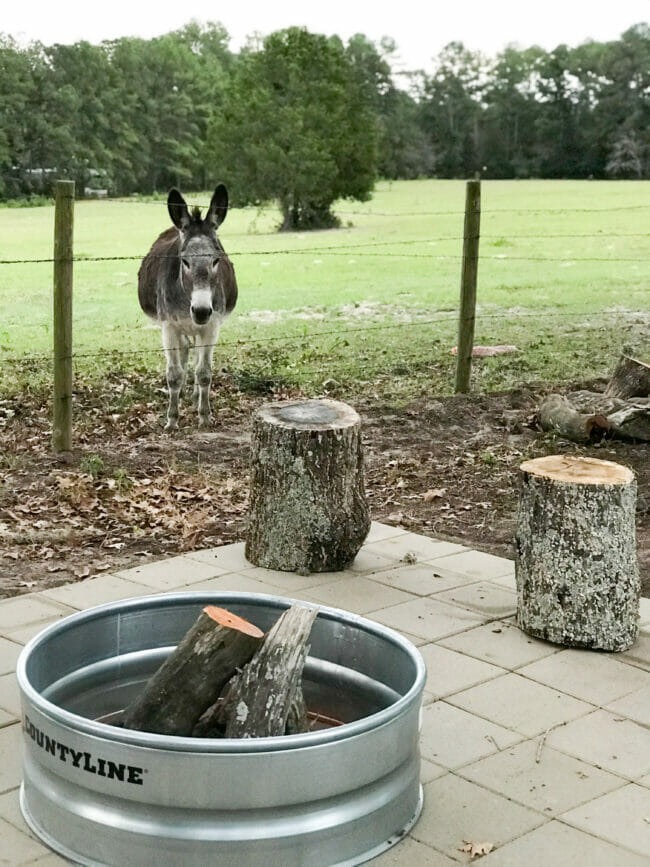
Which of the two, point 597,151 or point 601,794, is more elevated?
point 597,151

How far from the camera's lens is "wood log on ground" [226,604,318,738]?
3486mm

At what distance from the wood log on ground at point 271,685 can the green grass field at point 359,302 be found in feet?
18.0

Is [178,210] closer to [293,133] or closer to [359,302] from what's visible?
[359,302]

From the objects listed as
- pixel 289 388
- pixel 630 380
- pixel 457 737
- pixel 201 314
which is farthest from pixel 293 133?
pixel 457 737

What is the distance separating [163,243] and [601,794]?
733 centimetres

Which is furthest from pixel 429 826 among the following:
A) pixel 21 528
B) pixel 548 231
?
pixel 548 231

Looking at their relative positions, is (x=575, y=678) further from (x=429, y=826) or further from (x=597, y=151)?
(x=597, y=151)

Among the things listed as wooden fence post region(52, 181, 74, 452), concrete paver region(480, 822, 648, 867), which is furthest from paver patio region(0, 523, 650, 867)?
wooden fence post region(52, 181, 74, 452)

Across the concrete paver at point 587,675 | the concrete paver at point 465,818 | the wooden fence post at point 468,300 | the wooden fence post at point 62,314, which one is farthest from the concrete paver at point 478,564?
the wooden fence post at point 468,300

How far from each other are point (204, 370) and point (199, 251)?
42.3 inches

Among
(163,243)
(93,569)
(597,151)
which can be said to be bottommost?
(93,569)

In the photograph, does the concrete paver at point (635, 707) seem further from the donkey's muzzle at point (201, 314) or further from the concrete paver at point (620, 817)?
the donkey's muzzle at point (201, 314)

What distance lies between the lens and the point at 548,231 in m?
31.8

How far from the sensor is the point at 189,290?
897 centimetres
